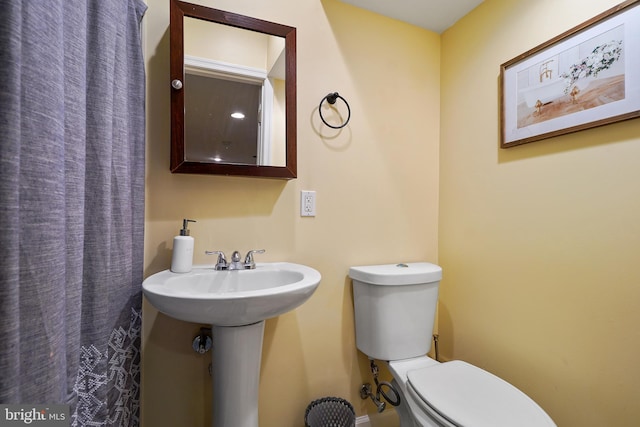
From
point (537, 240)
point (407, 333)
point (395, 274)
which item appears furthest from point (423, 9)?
point (407, 333)

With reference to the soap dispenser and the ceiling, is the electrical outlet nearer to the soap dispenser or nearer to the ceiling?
the soap dispenser

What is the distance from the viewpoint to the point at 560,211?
1081 mm

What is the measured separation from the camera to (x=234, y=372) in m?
0.99

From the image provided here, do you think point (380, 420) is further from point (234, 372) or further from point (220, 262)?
point (220, 262)

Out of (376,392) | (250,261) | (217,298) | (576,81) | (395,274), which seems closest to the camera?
(217,298)

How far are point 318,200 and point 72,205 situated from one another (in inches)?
36.3

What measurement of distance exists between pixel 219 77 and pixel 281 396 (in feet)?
4.78

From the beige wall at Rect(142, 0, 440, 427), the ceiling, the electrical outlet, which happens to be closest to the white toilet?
the beige wall at Rect(142, 0, 440, 427)

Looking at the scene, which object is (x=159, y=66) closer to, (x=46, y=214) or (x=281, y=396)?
(x=46, y=214)

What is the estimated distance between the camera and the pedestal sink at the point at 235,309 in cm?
76

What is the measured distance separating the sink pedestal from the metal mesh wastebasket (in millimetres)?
394

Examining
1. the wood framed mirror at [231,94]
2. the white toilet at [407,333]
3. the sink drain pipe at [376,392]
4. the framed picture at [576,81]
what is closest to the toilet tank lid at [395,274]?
the white toilet at [407,333]

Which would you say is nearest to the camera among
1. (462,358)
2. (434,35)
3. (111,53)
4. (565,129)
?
(111,53)

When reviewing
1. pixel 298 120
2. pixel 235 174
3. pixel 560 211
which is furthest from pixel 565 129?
pixel 235 174
